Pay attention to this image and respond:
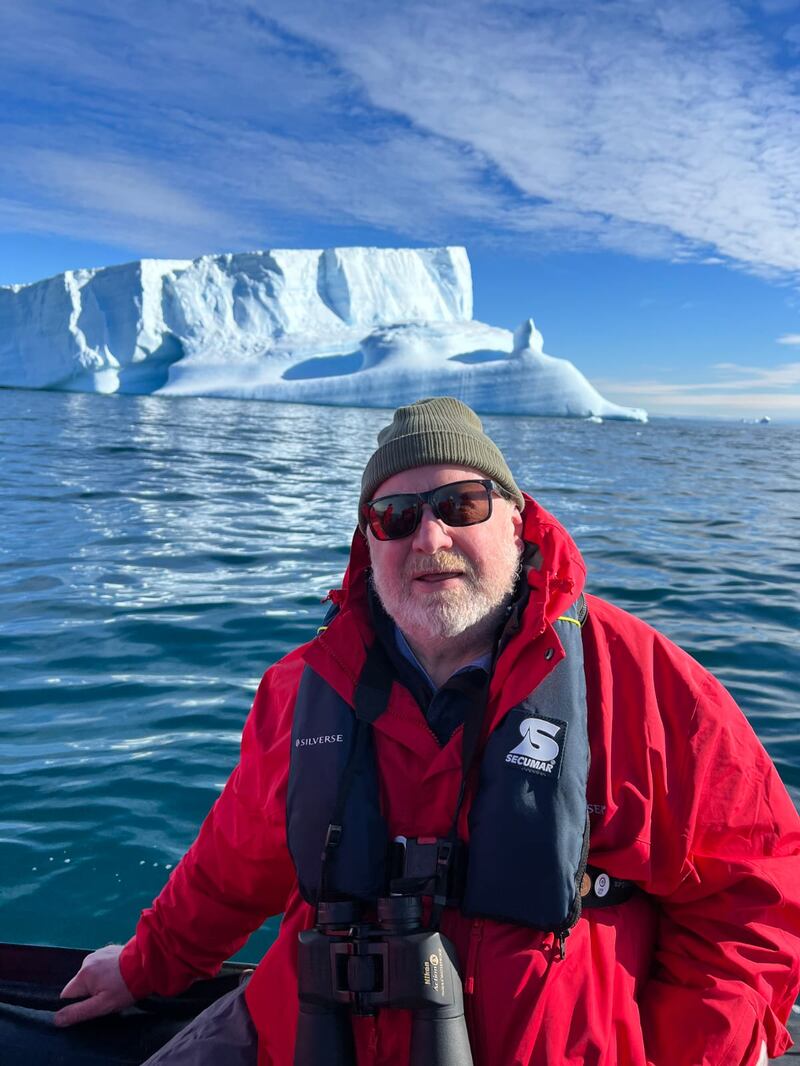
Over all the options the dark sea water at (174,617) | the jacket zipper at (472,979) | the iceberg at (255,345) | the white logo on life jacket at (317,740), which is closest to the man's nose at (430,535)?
the white logo on life jacket at (317,740)

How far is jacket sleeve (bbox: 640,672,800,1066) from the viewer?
131 centimetres

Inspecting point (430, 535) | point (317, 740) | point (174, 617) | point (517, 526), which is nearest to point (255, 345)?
point (174, 617)

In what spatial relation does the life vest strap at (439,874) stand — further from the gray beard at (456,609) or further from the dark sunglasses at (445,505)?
the dark sunglasses at (445,505)

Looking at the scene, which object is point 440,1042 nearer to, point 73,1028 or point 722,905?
point 722,905

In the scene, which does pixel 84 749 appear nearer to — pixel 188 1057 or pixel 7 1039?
pixel 7 1039

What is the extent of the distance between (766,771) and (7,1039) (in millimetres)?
1638

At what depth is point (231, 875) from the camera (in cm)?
170

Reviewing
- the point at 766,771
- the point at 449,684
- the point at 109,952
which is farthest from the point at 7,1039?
the point at 766,771

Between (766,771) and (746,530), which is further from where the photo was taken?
(746,530)

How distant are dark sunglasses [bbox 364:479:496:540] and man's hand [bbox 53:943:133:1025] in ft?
3.74

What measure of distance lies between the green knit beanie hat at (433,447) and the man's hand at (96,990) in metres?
1.12

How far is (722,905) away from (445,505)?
854 millimetres

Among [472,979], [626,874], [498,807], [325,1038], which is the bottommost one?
[325,1038]

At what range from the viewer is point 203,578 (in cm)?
611
